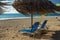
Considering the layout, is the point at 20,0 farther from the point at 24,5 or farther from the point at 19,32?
the point at 19,32

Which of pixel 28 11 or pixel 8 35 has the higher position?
pixel 28 11

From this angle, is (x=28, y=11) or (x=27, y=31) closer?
(x=28, y=11)

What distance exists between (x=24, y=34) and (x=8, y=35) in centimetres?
97

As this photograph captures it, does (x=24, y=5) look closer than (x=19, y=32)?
Yes

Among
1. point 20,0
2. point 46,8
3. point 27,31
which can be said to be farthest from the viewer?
point 27,31

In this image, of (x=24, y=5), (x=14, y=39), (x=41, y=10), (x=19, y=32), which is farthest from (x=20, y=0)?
(x=19, y=32)

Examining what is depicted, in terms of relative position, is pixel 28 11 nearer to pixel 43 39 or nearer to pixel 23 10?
pixel 23 10

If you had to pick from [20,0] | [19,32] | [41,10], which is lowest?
[19,32]

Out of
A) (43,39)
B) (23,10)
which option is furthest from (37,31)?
(23,10)

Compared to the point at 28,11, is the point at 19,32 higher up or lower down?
lower down

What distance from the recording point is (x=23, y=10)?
32.0 ft

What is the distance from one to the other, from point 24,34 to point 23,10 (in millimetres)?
1966

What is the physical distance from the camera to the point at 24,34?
11.2 m

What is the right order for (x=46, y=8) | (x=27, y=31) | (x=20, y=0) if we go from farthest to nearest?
1. (x=27, y=31)
2. (x=46, y=8)
3. (x=20, y=0)
